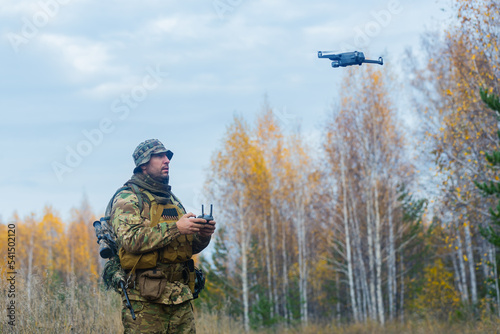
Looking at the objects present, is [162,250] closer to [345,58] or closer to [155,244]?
[155,244]

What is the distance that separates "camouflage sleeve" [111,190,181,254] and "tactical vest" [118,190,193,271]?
3.2 inches

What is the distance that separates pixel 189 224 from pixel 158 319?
2.79ft

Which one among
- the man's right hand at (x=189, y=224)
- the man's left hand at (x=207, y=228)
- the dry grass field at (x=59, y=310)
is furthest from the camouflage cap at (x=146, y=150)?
the dry grass field at (x=59, y=310)

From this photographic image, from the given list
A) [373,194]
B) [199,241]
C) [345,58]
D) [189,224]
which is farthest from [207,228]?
[373,194]

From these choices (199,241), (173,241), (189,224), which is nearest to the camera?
→ (189,224)

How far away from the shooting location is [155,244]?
4.32 meters

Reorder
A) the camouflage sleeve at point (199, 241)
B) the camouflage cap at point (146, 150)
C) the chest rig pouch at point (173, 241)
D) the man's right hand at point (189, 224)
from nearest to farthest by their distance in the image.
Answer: the man's right hand at point (189, 224) < the chest rig pouch at point (173, 241) < the camouflage sleeve at point (199, 241) < the camouflage cap at point (146, 150)

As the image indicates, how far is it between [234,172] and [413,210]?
867 cm

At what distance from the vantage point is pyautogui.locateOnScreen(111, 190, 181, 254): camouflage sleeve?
14.2 ft

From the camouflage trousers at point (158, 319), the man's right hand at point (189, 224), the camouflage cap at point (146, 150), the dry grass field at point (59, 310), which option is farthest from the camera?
the dry grass field at point (59, 310)

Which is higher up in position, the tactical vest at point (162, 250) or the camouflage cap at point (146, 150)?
the camouflage cap at point (146, 150)

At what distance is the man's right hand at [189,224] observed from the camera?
13.9ft

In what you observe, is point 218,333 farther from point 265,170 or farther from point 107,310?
point 265,170

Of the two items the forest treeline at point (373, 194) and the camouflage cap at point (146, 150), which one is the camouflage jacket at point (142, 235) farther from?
the forest treeline at point (373, 194)
